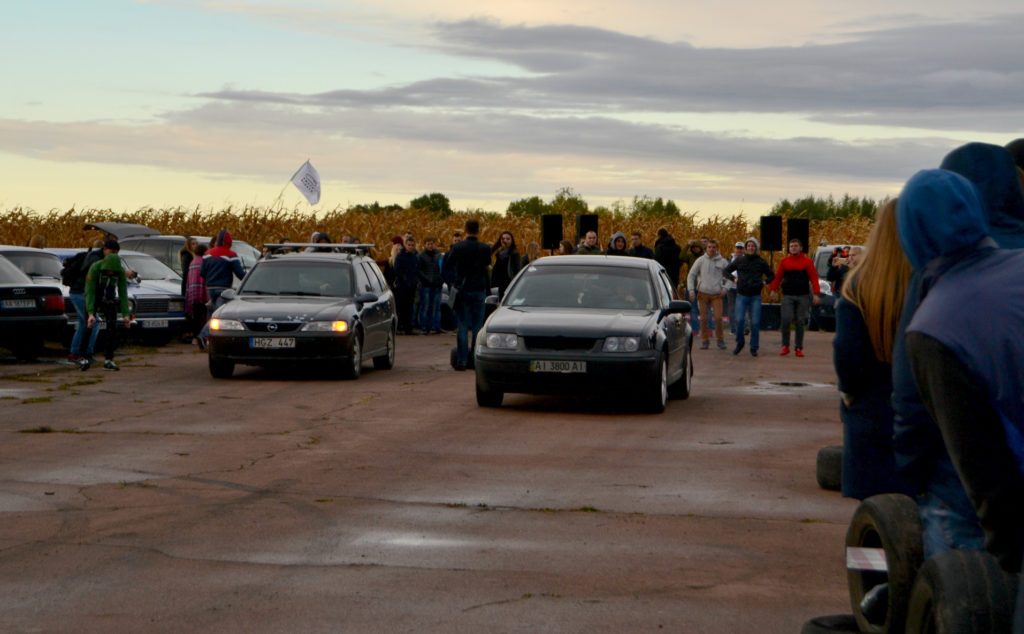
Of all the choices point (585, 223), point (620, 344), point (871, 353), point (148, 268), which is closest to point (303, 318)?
point (620, 344)

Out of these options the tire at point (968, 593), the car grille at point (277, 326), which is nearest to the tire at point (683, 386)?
the car grille at point (277, 326)

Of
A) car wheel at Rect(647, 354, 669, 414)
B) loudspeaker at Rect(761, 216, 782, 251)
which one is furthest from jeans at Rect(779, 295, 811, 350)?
loudspeaker at Rect(761, 216, 782, 251)

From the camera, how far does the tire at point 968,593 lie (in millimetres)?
3857

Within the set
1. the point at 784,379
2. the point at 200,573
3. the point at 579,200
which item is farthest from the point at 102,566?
the point at 579,200

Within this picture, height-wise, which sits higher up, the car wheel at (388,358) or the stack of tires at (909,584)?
the stack of tires at (909,584)

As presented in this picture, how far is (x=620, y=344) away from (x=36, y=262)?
12638 millimetres

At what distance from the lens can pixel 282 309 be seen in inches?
726

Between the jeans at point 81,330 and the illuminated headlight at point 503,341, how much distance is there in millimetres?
7134

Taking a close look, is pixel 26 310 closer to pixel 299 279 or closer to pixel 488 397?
pixel 299 279

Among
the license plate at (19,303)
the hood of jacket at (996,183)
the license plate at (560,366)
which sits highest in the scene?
the hood of jacket at (996,183)

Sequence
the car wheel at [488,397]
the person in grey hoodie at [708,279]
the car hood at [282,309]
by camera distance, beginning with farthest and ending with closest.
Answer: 1. the person in grey hoodie at [708,279]
2. the car hood at [282,309]
3. the car wheel at [488,397]

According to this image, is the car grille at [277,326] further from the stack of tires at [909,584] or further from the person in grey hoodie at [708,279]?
the stack of tires at [909,584]

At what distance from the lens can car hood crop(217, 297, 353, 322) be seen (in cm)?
1825

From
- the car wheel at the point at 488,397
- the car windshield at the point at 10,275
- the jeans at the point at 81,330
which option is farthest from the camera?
the car windshield at the point at 10,275
